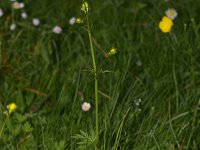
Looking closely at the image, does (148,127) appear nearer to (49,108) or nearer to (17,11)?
(49,108)

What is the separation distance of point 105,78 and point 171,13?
2.46 ft

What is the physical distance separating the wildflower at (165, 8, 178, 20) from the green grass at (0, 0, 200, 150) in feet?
0.14

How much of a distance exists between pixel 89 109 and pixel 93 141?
38 centimetres

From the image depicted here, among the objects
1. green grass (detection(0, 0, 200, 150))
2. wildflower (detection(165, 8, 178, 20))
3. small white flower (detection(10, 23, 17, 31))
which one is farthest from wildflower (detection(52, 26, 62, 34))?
wildflower (detection(165, 8, 178, 20))

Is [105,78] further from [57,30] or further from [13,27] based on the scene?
[13,27]

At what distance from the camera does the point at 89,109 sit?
2314mm

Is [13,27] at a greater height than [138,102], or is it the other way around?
[13,27]

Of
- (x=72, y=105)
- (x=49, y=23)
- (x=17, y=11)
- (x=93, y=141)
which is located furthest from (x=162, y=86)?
(x=17, y=11)

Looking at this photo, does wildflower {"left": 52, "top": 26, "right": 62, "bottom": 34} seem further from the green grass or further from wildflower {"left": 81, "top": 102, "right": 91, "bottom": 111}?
wildflower {"left": 81, "top": 102, "right": 91, "bottom": 111}

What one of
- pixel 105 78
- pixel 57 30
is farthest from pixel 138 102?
pixel 57 30

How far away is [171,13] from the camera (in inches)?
119

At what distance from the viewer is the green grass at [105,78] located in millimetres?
2195

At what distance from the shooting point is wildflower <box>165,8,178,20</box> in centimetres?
300

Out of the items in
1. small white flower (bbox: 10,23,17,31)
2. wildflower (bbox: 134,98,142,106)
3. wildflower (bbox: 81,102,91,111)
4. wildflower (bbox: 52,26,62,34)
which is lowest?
wildflower (bbox: 134,98,142,106)
